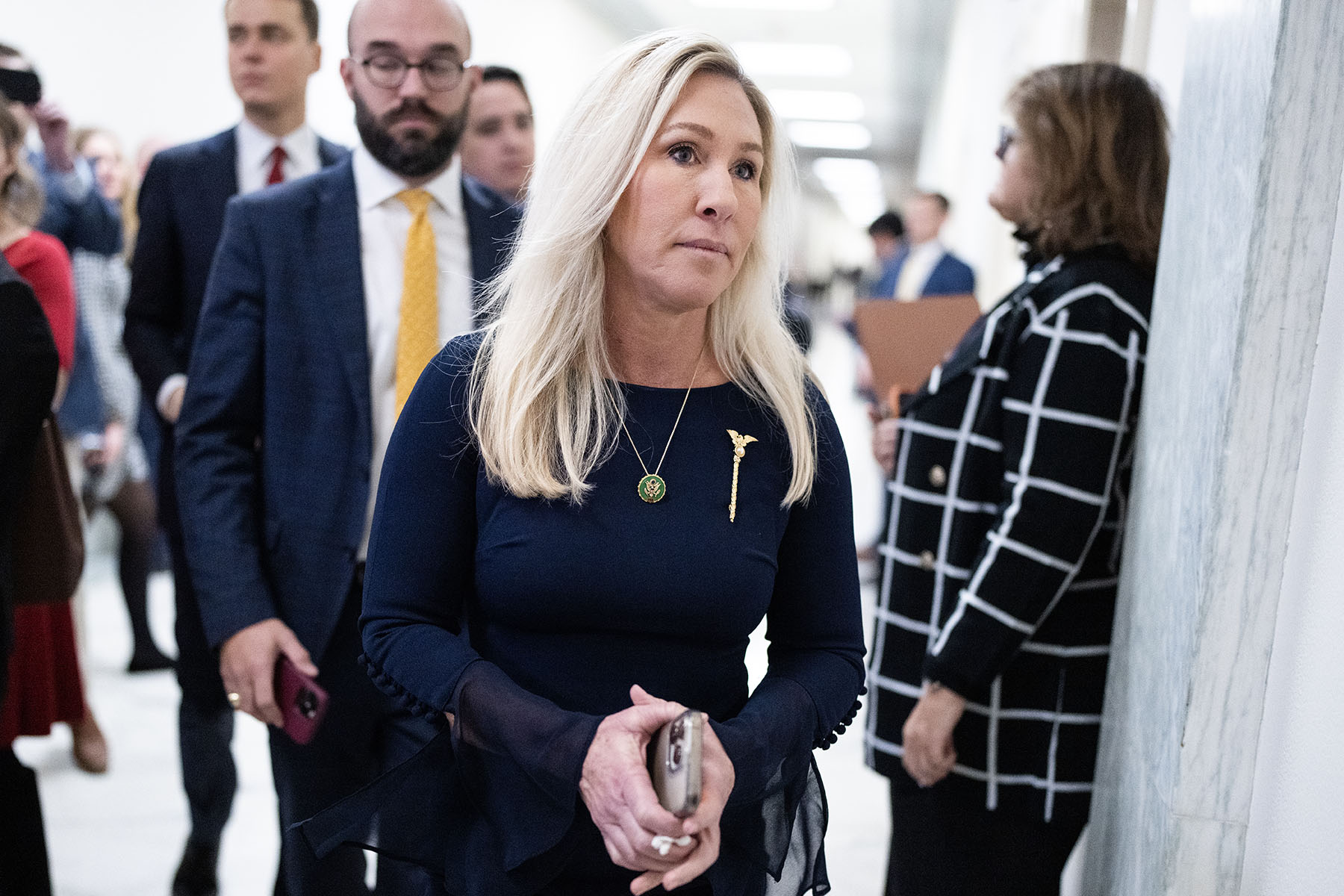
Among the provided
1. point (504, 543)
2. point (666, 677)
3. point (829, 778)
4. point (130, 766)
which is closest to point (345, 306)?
point (504, 543)

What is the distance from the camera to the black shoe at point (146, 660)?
4.46 m

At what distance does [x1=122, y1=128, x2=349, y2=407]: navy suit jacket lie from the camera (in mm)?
2498

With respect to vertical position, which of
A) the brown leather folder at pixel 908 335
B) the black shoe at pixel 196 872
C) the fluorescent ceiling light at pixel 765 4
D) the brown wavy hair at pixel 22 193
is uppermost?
the fluorescent ceiling light at pixel 765 4

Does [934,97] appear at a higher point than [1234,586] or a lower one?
higher

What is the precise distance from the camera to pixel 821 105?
16328 millimetres

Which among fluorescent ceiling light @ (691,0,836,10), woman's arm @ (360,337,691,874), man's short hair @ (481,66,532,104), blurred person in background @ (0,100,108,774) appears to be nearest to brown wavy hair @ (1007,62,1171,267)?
woman's arm @ (360,337,691,874)

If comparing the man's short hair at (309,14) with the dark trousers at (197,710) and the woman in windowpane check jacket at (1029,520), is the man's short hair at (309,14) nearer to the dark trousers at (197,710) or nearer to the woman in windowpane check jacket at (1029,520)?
the dark trousers at (197,710)

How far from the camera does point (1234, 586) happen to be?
129cm

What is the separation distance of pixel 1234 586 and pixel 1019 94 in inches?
46.2

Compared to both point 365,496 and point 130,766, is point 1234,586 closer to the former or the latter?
point 365,496

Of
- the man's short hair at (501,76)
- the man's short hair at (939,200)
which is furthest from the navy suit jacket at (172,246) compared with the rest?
the man's short hair at (939,200)

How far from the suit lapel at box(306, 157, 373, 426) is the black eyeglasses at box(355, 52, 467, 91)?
0.20 m

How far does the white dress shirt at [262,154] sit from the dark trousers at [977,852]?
6.04 ft

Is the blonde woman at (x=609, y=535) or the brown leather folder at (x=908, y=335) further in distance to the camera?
the brown leather folder at (x=908, y=335)
